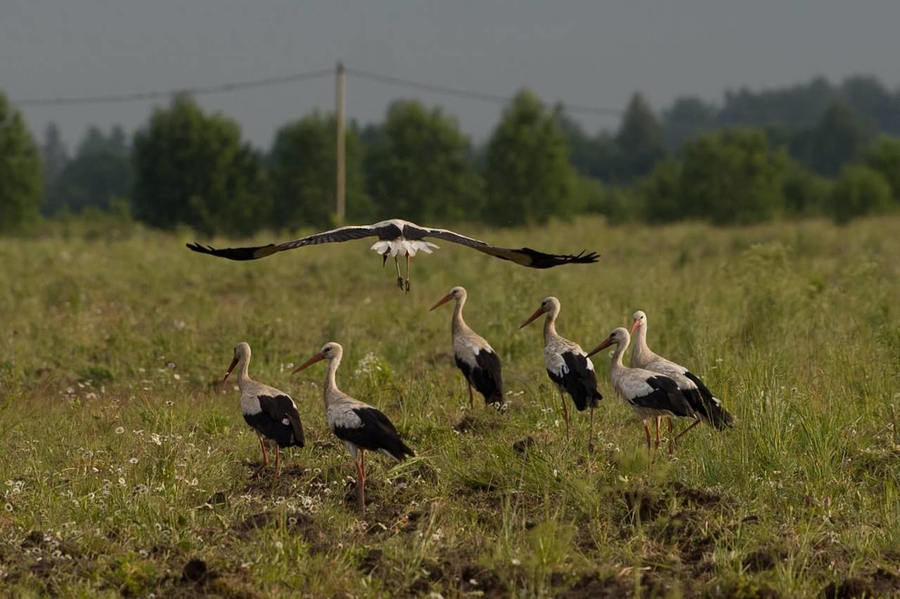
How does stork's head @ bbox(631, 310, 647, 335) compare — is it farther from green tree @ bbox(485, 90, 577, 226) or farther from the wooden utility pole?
green tree @ bbox(485, 90, 577, 226)

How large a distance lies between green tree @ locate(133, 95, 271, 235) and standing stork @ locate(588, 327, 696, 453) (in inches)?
2244

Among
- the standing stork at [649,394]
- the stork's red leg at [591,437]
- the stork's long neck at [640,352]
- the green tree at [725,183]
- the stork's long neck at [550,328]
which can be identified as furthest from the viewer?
the green tree at [725,183]

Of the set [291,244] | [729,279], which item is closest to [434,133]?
[729,279]

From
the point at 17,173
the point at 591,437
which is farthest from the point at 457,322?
the point at 17,173

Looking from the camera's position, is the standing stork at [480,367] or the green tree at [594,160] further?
the green tree at [594,160]

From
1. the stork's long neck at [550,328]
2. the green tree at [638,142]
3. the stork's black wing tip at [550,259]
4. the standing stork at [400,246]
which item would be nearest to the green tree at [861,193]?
the stork's long neck at [550,328]

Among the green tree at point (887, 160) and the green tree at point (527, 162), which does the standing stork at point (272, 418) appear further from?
the green tree at point (887, 160)

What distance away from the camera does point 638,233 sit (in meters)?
31.2

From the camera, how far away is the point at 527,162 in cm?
6812

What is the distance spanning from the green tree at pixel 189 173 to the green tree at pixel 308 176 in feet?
5.04

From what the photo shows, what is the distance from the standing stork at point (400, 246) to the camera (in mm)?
7117

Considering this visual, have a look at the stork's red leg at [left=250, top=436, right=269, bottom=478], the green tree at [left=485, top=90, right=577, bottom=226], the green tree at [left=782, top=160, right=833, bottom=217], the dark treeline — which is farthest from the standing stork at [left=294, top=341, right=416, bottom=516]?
the green tree at [left=782, top=160, right=833, bottom=217]

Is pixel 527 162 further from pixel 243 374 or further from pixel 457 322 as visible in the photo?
pixel 243 374

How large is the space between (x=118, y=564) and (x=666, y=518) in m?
2.81
